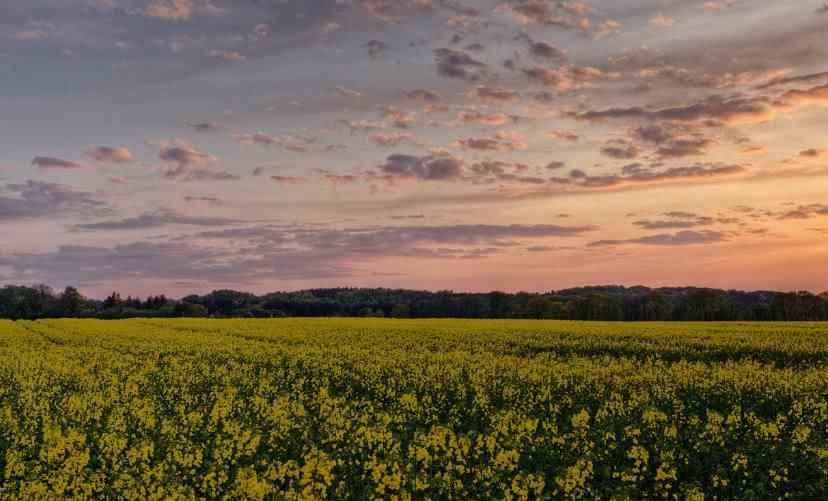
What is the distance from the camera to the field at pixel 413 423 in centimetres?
1068

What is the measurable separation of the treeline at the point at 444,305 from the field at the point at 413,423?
3293 inches

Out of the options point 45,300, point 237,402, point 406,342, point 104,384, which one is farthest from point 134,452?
point 45,300

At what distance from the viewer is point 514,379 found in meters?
23.3

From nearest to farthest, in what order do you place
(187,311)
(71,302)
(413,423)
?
(413,423) → (187,311) → (71,302)

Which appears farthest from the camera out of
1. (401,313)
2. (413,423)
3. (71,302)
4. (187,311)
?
(71,302)

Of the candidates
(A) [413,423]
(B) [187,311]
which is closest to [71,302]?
(B) [187,311]

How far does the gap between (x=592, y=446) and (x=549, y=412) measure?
20.0 ft

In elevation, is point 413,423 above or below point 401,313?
above

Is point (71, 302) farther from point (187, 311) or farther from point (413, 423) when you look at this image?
point (413, 423)

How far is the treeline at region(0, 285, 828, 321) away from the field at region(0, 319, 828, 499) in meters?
83.6

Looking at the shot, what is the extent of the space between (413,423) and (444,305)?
13366 cm

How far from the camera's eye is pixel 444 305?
150375 mm

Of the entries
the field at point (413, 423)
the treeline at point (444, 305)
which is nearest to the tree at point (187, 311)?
the treeline at point (444, 305)

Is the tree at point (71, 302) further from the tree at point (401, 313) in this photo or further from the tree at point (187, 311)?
the tree at point (401, 313)
